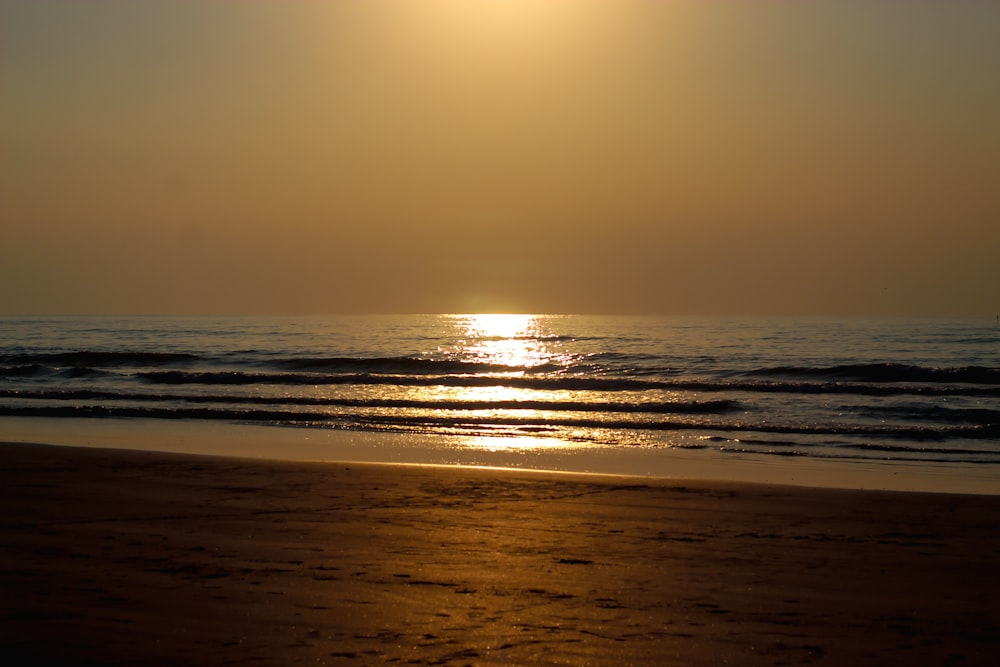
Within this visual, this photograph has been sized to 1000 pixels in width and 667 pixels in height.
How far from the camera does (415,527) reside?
29.2 feet

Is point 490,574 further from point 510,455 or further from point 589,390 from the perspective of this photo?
point 589,390

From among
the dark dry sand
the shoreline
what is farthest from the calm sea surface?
the dark dry sand

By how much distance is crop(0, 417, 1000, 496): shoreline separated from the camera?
13648mm

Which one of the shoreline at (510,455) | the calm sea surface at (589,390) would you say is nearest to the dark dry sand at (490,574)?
the shoreline at (510,455)

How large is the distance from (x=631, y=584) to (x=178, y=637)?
10.4ft

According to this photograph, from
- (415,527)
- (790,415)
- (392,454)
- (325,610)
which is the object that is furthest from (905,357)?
(325,610)

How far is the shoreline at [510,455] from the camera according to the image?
13648mm

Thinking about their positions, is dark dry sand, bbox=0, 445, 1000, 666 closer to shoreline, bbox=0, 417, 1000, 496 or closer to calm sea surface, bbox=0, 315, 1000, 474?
Answer: shoreline, bbox=0, 417, 1000, 496

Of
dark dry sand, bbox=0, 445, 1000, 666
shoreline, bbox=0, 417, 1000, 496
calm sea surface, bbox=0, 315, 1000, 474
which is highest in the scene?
calm sea surface, bbox=0, 315, 1000, 474

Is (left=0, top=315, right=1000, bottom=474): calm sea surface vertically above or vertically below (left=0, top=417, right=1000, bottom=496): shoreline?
above

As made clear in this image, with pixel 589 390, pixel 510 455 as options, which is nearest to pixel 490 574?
pixel 510 455

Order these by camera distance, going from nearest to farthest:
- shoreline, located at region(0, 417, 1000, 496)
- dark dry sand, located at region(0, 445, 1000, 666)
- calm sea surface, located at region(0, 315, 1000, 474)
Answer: dark dry sand, located at region(0, 445, 1000, 666), shoreline, located at region(0, 417, 1000, 496), calm sea surface, located at region(0, 315, 1000, 474)

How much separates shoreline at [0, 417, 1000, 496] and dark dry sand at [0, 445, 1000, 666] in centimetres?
230

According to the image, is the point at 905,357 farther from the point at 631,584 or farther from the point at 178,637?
the point at 178,637
